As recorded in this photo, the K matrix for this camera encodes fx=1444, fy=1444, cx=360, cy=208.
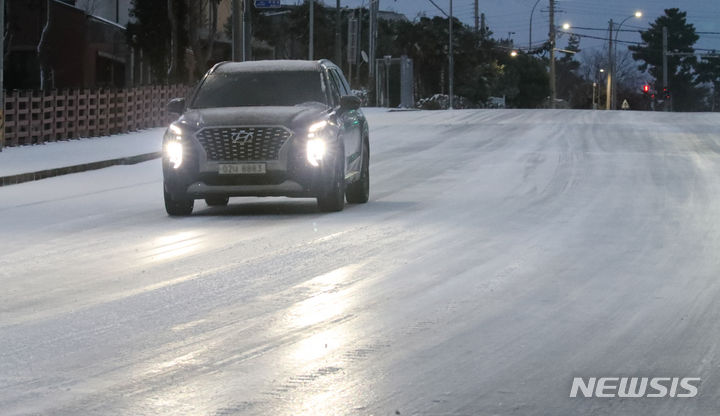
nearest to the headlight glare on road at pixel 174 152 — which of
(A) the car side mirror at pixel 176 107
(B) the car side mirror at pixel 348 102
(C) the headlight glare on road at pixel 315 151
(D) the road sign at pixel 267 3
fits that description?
(A) the car side mirror at pixel 176 107

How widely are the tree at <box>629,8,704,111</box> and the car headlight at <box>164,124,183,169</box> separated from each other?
142m

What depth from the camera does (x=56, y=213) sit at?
18.2m

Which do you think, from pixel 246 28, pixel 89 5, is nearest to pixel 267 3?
pixel 246 28

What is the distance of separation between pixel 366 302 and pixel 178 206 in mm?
7468

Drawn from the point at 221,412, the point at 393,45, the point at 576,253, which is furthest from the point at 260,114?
the point at 393,45

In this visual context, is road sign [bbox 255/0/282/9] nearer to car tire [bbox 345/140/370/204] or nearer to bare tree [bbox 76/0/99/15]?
bare tree [bbox 76/0/99/15]

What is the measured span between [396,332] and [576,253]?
14.3ft

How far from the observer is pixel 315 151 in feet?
55.5

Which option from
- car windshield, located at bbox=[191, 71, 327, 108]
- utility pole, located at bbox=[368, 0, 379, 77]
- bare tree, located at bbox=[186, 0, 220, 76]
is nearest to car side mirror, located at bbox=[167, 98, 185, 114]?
car windshield, located at bbox=[191, 71, 327, 108]

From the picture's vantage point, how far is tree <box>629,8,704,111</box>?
156475mm

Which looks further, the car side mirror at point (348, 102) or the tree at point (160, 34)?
the tree at point (160, 34)

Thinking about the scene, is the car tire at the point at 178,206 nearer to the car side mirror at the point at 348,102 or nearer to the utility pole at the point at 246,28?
the car side mirror at the point at 348,102

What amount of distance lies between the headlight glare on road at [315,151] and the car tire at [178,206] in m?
1.53

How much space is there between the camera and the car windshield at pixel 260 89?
18062 millimetres
